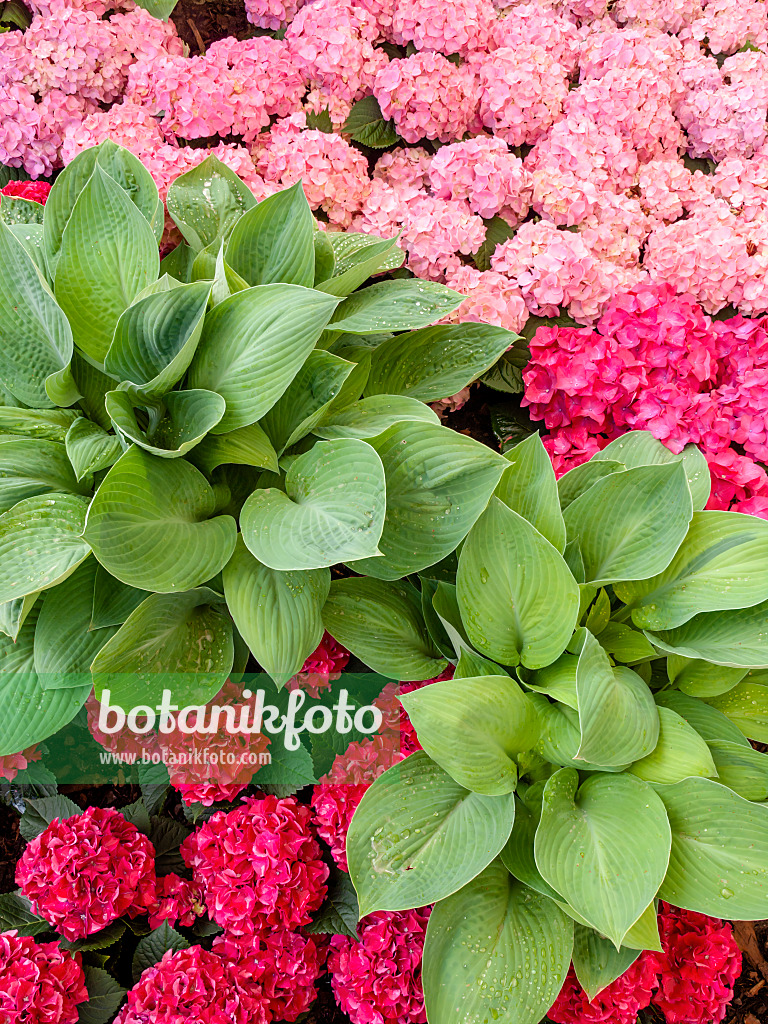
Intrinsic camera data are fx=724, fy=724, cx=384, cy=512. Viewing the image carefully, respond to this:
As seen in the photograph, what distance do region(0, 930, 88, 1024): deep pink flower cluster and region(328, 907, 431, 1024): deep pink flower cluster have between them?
1.25ft

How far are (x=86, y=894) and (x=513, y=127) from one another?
177 centimetres

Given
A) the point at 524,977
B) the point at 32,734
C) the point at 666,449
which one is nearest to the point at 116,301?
the point at 32,734

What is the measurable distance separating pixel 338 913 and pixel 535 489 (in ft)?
2.41

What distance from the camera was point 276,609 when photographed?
1002 mm

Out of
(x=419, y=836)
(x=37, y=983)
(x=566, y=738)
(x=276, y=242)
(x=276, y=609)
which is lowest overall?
(x=37, y=983)

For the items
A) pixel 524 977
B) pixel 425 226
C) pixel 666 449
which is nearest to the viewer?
pixel 524 977

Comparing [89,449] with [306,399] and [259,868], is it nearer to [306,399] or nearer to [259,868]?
[306,399]

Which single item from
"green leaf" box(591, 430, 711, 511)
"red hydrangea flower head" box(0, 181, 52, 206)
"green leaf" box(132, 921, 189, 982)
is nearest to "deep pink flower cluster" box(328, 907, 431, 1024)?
"green leaf" box(132, 921, 189, 982)

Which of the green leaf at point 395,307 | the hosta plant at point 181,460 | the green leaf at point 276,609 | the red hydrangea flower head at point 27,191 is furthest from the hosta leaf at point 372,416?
the red hydrangea flower head at point 27,191

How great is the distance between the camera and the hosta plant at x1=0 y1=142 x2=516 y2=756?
0.93 m

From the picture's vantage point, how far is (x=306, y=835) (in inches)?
45.5

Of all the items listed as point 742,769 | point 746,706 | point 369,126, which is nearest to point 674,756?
point 742,769

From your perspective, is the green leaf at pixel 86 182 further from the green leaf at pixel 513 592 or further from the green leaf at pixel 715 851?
the green leaf at pixel 715 851

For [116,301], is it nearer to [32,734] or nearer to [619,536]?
[32,734]
